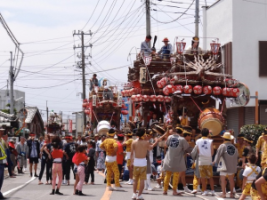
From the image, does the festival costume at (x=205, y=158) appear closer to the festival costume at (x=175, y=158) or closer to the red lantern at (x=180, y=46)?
the festival costume at (x=175, y=158)

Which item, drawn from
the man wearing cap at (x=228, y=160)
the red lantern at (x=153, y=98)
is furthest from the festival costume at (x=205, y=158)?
the red lantern at (x=153, y=98)

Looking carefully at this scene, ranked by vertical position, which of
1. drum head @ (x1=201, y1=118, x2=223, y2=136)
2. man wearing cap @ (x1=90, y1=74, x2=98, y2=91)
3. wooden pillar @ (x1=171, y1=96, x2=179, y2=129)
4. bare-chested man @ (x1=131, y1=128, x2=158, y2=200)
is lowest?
bare-chested man @ (x1=131, y1=128, x2=158, y2=200)

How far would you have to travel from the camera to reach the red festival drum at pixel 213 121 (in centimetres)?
1970

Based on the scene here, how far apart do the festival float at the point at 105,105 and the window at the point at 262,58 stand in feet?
38.0

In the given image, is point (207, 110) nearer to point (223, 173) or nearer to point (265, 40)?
point (223, 173)

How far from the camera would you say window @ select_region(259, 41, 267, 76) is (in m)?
33.2

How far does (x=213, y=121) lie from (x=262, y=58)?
→ 48.1ft

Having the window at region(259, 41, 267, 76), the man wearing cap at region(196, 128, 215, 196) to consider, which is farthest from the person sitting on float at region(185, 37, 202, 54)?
the man wearing cap at region(196, 128, 215, 196)

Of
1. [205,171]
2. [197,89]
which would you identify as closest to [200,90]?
[197,89]

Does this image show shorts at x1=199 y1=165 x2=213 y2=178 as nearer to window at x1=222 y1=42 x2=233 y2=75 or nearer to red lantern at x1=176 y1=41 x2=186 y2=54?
red lantern at x1=176 y1=41 x2=186 y2=54

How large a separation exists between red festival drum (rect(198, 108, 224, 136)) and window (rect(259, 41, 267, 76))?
1382cm

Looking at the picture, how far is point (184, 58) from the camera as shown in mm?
23469

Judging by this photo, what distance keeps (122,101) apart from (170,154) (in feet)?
80.7

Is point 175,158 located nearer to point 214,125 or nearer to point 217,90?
point 214,125
